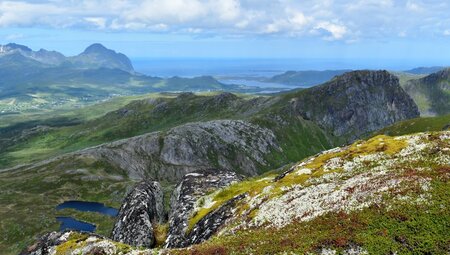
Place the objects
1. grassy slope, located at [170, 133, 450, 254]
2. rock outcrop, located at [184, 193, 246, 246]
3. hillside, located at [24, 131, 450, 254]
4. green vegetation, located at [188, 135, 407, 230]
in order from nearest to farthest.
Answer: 1. grassy slope, located at [170, 133, 450, 254]
2. hillside, located at [24, 131, 450, 254]
3. rock outcrop, located at [184, 193, 246, 246]
4. green vegetation, located at [188, 135, 407, 230]


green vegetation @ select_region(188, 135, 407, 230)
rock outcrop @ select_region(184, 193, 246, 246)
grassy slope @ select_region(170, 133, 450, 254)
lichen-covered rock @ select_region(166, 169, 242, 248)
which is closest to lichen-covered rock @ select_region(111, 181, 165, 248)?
lichen-covered rock @ select_region(166, 169, 242, 248)

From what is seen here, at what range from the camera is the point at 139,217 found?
2616 inches

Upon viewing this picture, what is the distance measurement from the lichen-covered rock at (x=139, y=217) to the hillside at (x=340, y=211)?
1.51 metres

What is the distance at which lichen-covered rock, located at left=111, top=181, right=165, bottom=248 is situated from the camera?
6362 centimetres

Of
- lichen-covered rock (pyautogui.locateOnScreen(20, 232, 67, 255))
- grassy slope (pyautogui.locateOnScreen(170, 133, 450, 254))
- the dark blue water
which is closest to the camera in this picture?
grassy slope (pyautogui.locateOnScreen(170, 133, 450, 254))

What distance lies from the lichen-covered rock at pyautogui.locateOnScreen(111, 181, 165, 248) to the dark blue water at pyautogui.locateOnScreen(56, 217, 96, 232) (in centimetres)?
11386

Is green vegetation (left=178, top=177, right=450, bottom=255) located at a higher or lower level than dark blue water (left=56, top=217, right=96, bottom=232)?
higher

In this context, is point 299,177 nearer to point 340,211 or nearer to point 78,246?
point 340,211

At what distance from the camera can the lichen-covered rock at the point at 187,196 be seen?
61.3m

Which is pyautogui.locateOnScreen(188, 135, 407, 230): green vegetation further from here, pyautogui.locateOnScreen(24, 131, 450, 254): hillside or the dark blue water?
the dark blue water

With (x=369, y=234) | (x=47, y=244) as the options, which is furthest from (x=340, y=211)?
(x=47, y=244)

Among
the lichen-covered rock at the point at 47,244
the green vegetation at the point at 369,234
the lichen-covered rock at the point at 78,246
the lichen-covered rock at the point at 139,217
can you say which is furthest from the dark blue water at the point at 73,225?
the green vegetation at the point at 369,234

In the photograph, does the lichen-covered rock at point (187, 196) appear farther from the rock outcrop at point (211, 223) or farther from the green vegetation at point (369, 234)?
the green vegetation at point (369, 234)

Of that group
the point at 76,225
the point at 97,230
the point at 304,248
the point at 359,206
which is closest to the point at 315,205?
the point at 359,206
